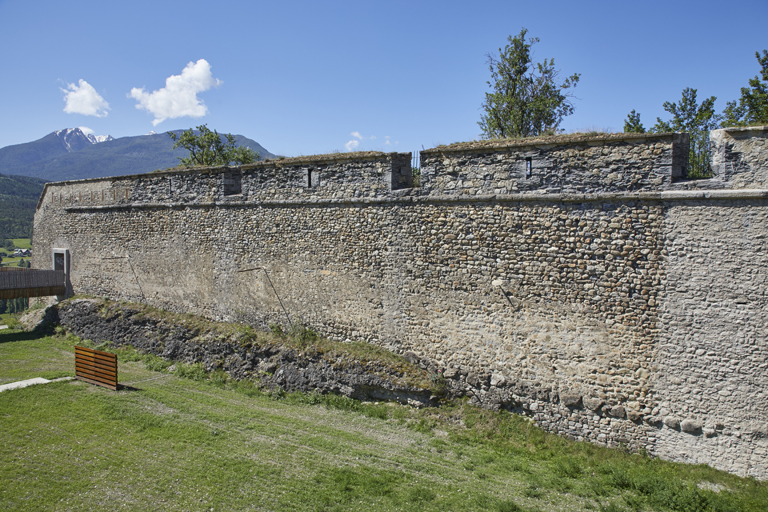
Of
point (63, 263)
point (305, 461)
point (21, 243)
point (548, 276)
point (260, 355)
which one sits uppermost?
point (21, 243)

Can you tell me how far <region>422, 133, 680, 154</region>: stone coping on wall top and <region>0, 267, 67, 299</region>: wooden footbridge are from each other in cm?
1724

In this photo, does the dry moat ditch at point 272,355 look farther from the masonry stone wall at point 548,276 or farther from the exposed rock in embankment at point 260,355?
the masonry stone wall at point 548,276

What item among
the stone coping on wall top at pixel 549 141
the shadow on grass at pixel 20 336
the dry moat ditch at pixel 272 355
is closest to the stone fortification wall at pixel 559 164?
the stone coping on wall top at pixel 549 141

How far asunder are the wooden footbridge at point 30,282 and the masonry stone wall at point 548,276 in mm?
10216

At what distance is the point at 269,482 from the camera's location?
7.04 meters

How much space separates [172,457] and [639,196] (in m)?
9.67

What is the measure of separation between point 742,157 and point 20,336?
75.3 ft

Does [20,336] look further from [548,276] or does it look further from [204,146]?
[548,276]

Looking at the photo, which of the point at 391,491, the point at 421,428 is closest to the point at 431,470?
the point at 391,491

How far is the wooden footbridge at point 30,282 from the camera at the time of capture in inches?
659

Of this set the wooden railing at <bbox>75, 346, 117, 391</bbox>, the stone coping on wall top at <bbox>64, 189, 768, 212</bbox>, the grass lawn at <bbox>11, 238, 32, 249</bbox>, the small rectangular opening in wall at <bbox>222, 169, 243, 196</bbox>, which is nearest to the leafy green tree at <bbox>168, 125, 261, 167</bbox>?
the small rectangular opening in wall at <bbox>222, 169, 243, 196</bbox>

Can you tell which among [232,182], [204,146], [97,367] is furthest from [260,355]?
[204,146]

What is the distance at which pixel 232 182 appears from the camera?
1372 cm

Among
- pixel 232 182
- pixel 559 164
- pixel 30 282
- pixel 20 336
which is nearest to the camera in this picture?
pixel 559 164
